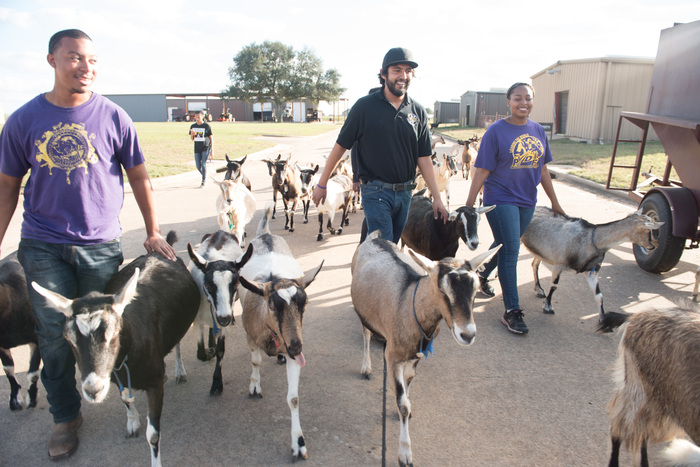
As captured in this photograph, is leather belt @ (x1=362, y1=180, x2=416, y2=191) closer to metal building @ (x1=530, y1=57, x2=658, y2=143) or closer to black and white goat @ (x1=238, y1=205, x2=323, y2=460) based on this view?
black and white goat @ (x1=238, y1=205, x2=323, y2=460)

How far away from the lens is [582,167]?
672 inches

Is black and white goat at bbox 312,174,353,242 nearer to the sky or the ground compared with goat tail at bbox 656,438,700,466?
nearer to the ground

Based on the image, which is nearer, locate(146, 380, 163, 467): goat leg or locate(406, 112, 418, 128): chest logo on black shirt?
locate(146, 380, 163, 467): goat leg

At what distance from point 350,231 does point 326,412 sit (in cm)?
614

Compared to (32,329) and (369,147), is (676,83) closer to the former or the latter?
(369,147)

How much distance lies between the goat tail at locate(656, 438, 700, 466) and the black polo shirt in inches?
124

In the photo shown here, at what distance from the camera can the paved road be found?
124 inches

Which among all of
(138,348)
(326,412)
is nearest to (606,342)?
(326,412)

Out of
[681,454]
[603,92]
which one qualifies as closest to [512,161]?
[681,454]

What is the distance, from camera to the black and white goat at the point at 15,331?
3619 millimetres

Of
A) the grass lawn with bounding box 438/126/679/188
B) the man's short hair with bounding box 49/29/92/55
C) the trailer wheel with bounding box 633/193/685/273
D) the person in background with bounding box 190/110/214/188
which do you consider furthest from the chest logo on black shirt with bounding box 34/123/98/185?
the grass lawn with bounding box 438/126/679/188

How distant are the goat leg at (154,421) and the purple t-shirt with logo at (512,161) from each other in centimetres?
373

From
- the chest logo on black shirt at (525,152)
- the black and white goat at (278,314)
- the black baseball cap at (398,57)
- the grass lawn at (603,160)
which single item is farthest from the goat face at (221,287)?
the grass lawn at (603,160)

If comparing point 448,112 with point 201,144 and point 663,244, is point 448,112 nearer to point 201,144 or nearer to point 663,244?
point 201,144
